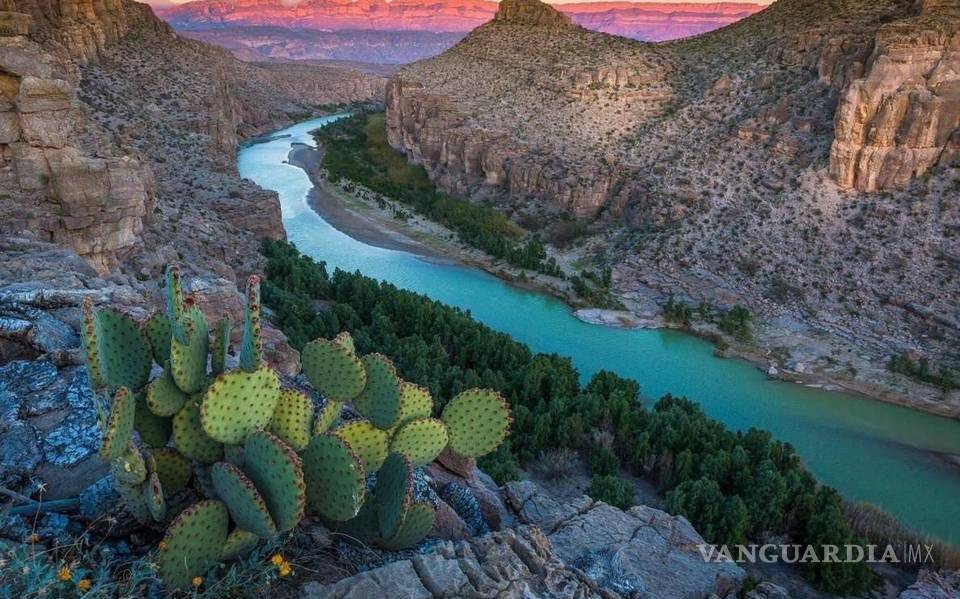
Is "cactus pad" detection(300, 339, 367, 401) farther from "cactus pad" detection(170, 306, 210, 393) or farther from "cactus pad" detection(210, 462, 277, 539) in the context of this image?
"cactus pad" detection(210, 462, 277, 539)

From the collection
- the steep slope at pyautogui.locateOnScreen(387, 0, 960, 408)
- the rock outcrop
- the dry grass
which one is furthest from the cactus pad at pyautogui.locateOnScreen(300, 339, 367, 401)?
the steep slope at pyautogui.locateOnScreen(387, 0, 960, 408)

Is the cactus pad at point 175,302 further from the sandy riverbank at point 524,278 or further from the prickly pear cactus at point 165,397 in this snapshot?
the sandy riverbank at point 524,278

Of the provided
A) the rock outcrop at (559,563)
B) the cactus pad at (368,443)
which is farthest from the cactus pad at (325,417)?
the rock outcrop at (559,563)

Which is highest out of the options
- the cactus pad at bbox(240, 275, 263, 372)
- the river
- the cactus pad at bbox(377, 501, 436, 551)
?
the cactus pad at bbox(240, 275, 263, 372)

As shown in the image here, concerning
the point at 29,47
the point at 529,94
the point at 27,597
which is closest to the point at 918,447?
the point at 27,597

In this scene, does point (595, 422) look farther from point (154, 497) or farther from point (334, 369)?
point (154, 497)

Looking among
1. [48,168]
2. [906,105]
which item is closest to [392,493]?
[48,168]

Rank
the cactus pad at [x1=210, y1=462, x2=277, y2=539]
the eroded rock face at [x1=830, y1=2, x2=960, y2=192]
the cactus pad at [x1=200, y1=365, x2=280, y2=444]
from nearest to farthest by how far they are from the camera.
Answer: the cactus pad at [x1=210, y1=462, x2=277, y2=539]
the cactus pad at [x1=200, y1=365, x2=280, y2=444]
the eroded rock face at [x1=830, y1=2, x2=960, y2=192]

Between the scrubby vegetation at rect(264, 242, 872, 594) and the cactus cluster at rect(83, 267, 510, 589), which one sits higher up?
the cactus cluster at rect(83, 267, 510, 589)
